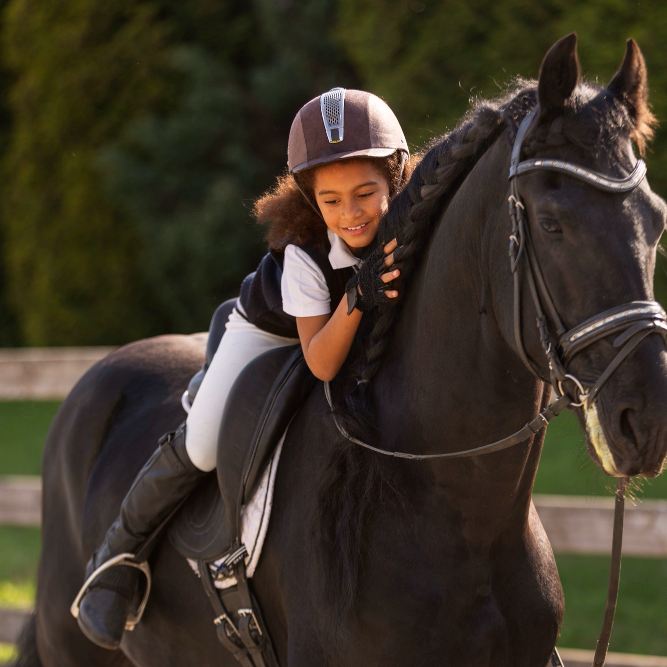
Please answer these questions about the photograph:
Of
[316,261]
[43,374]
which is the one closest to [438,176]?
[316,261]

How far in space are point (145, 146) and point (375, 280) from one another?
9.99 metres

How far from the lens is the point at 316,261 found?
2898mm

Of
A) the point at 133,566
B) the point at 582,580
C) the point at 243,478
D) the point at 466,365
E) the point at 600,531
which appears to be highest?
the point at 466,365

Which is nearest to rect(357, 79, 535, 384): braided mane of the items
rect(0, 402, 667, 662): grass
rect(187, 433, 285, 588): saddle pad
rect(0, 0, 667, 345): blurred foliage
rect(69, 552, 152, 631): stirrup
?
rect(187, 433, 285, 588): saddle pad

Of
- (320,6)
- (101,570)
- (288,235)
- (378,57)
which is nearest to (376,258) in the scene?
(288,235)

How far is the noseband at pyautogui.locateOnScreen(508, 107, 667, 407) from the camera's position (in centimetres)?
209

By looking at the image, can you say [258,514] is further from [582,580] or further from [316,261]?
[582,580]

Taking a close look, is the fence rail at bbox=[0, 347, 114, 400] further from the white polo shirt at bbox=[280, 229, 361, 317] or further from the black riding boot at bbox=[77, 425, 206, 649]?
the white polo shirt at bbox=[280, 229, 361, 317]

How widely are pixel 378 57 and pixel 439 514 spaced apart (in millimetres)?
6554

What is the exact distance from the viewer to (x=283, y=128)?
12.6 metres

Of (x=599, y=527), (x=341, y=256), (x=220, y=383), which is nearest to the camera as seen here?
(x=341, y=256)

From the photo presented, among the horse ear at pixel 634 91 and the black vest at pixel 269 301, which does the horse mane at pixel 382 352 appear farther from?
the black vest at pixel 269 301

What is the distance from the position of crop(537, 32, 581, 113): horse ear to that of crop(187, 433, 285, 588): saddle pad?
1.18m

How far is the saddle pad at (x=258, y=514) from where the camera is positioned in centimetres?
290
